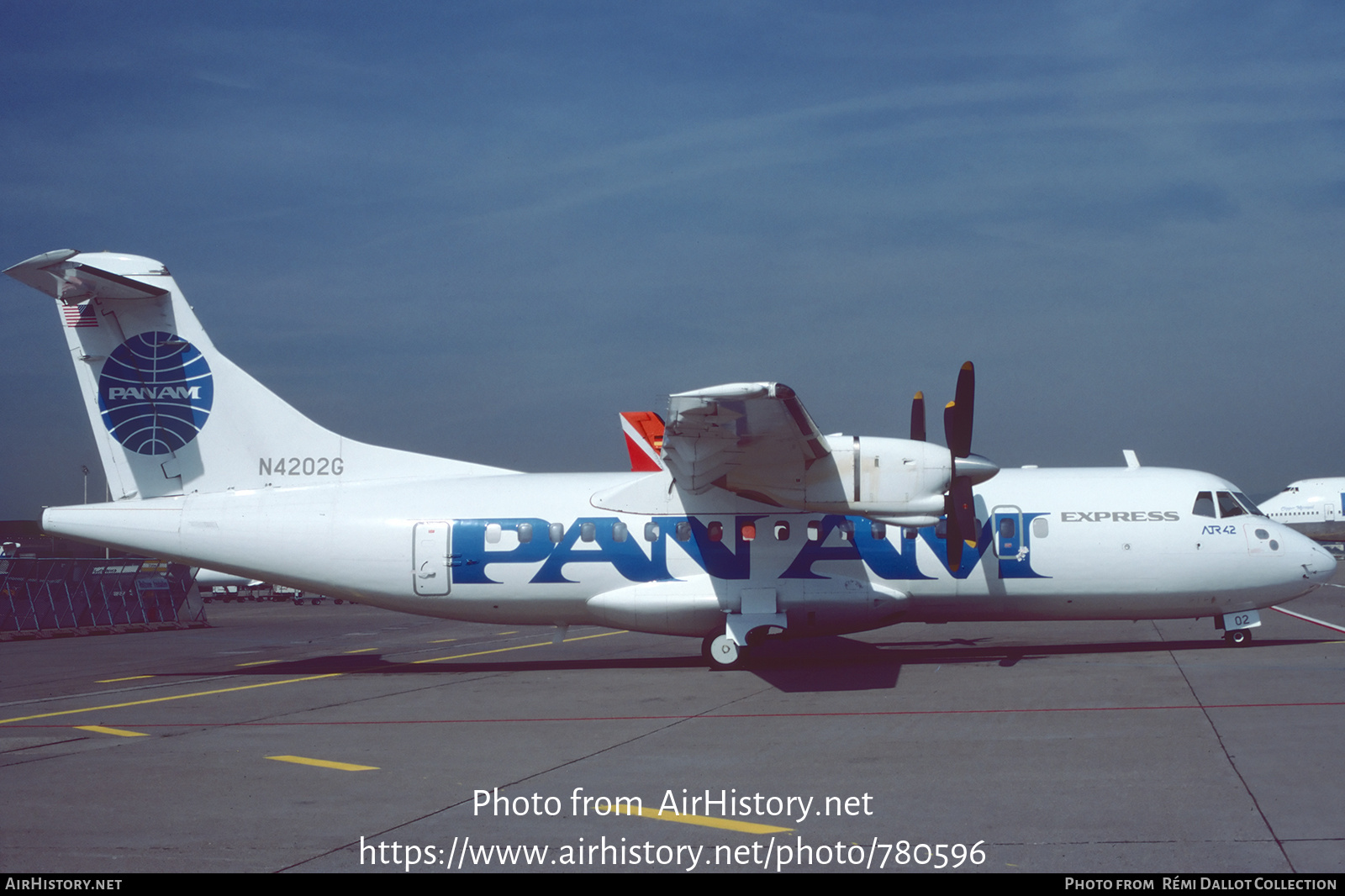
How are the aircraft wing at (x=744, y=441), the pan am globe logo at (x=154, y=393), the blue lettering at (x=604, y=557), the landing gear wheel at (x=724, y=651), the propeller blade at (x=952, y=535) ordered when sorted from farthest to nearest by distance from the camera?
the pan am globe logo at (x=154, y=393)
the blue lettering at (x=604, y=557)
the landing gear wheel at (x=724, y=651)
the propeller blade at (x=952, y=535)
the aircraft wing at (x=744, y=441)

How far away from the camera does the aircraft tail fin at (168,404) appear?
1781 cm

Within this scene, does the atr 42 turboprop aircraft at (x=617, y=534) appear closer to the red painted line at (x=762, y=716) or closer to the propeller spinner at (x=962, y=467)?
the propeller spinner at (x=962, y=467)

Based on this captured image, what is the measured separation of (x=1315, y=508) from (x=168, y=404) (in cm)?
7539

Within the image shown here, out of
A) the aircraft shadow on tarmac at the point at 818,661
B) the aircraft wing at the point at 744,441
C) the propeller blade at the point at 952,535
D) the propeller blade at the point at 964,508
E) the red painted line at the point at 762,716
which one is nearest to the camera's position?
the red painted line at the point at 762,716

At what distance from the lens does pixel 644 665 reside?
18.6 m

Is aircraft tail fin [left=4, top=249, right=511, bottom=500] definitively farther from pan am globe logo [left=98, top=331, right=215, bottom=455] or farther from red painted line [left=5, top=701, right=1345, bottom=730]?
red painted line [left=5, top=701, right=1345, bottom=730]

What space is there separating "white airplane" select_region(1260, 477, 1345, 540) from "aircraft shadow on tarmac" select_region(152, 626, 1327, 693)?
5838 cm

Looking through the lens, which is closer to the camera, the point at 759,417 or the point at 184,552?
the point at 759,417

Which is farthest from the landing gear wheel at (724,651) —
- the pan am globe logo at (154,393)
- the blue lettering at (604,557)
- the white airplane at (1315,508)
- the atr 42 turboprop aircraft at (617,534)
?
the white airplane at (1315,508)

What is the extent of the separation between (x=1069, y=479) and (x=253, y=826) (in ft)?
48.6

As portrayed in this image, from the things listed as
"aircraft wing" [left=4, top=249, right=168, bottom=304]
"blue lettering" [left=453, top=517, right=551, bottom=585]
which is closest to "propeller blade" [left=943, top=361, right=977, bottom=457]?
"blue lettering" [left=453, top=517, right=551, bottom=585]

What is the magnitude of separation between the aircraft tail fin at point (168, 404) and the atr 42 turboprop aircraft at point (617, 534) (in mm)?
34
